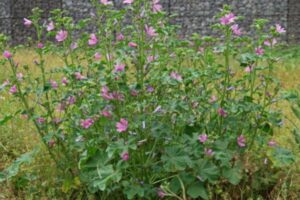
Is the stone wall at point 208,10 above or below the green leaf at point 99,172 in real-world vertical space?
below

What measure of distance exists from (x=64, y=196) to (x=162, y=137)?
68 centimetres

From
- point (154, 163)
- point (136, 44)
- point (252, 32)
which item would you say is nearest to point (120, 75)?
point (136, 44)

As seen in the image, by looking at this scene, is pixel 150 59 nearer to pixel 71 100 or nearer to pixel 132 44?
pixel 132 44

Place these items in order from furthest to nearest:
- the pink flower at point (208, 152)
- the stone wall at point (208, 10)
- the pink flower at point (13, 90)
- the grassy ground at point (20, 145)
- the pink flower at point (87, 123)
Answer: the stone wall at point (208, 10) → the grassy ground at point (20, 145) → the pink flower at point (13, 90) → the pink flower at point (87, 123) → the pink flower at point (208, 152)

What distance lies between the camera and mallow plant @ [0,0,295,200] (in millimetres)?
2457

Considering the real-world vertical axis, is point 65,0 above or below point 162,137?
below

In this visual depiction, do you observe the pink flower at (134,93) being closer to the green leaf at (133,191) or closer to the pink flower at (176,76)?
the pink flower at (176,76)

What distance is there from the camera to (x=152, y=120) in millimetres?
2543

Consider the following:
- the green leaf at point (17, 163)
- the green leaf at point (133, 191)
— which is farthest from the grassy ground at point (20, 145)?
the green leaf at point (133, 191)

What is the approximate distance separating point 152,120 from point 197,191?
34cm

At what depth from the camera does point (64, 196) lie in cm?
289

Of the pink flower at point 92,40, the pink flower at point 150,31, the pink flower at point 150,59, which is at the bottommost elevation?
the pink flower at point 150,59

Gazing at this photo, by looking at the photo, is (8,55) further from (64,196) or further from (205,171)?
(205,171)

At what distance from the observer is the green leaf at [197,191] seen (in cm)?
247
